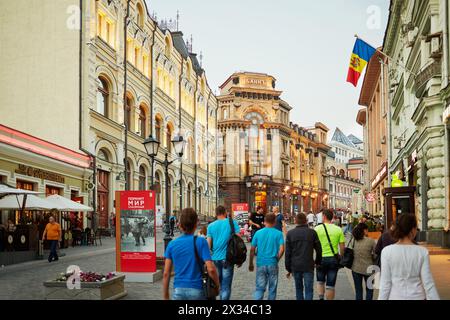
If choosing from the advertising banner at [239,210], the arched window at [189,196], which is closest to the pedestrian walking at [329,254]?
the advertising banner at [239,210]

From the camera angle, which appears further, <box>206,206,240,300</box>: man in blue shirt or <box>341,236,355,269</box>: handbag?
<box>206,206,240,300</box>: man in blue shirt

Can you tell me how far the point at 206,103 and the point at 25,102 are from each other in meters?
33.5

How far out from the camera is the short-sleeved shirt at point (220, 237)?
1080 centimetres

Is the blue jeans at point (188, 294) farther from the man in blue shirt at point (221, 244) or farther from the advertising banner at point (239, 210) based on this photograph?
the advertising banner at point (239, 210)

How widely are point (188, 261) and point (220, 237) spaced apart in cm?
439

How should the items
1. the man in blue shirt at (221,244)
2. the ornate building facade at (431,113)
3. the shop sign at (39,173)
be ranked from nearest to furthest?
the man in blue shirt at (221,244), the ornate building facade at (431,113), the shop sign at (39,173)

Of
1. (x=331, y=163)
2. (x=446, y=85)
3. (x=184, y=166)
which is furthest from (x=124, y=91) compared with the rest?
(x=331, y=163)

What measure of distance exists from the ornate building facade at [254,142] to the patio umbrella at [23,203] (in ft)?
201

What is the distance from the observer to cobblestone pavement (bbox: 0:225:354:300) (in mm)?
12188

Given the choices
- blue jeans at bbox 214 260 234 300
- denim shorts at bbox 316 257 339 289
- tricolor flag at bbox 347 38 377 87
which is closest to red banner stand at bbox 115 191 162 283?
blue jeans at bbox 214 260 234 300

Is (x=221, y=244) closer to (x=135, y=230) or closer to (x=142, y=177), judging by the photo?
(x=135, y=230)

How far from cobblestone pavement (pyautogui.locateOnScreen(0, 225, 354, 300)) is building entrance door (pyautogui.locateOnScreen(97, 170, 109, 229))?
1215cm

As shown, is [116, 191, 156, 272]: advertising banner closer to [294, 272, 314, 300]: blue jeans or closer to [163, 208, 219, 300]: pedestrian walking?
[294, 272, 314, 300]: blue jeans

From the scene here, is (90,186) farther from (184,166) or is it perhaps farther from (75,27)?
(184,166)
